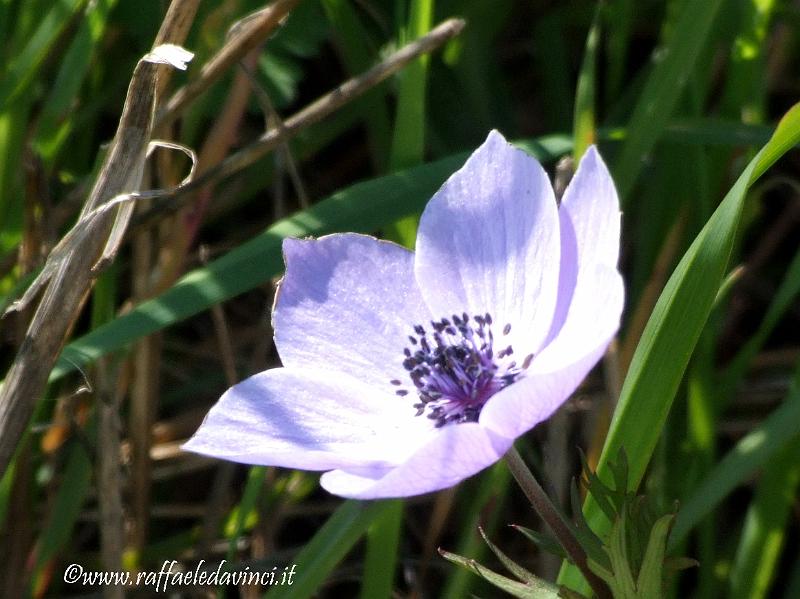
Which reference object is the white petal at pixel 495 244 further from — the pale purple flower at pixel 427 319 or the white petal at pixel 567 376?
the white petal at pixel 567 376

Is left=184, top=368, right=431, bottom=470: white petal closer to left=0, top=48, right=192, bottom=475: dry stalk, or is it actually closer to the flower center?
the flower center

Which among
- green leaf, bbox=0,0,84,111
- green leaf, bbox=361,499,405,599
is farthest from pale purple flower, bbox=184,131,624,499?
green leaf, bbox=0,0,84,111

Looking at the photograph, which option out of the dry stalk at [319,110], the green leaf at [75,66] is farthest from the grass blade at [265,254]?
the green leaf at [75,66]

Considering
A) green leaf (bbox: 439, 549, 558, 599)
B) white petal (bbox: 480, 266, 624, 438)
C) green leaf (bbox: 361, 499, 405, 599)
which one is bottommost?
green leaf (bbox: 361, 499, 405, 599)

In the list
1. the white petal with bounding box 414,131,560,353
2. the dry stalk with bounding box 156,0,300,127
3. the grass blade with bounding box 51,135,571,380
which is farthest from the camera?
the dry stalk with bounding box 156,0,300,127

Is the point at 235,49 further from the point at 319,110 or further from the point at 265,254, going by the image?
the point at 265,254

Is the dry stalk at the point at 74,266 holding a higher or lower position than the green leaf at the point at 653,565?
higher
